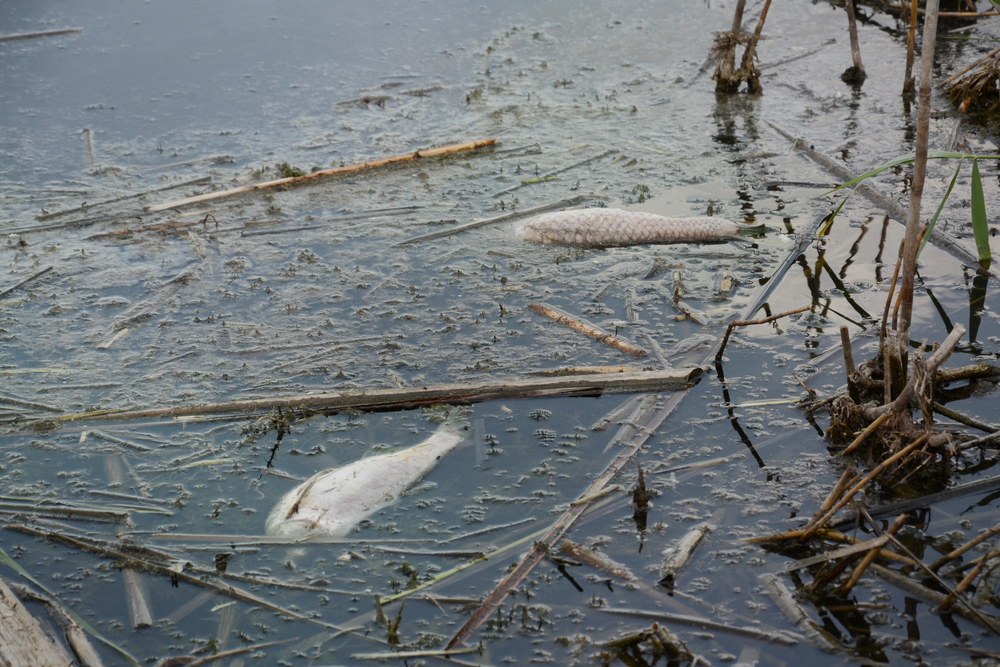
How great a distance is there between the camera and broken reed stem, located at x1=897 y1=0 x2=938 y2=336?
369 centimetres

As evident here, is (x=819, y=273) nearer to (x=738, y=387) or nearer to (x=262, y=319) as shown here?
(x=738, y=387)

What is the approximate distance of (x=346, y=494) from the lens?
4156mm

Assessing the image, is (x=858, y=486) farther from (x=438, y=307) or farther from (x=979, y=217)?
(x=438, y=307)

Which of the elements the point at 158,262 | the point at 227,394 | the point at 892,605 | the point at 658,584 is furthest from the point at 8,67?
the point at 892,605

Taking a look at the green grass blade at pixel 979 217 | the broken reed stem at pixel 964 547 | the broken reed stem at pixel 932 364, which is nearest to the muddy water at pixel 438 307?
the broken reed stem at pixel 964 547

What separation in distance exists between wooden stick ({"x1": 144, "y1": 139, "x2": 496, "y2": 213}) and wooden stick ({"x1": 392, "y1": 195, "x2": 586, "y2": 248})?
5.26ft

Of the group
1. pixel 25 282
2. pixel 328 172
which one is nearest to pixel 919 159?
pixel 328 172

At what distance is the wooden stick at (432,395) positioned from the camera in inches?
191

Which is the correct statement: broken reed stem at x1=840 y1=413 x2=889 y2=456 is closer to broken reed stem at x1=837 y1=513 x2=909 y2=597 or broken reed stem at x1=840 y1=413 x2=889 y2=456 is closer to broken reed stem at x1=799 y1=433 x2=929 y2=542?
broken reed stem at x1=799 y1=433 x2=929 y2=542

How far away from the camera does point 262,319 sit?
231 inches

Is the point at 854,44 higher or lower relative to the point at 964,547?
higher

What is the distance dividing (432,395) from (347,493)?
0.94 metres

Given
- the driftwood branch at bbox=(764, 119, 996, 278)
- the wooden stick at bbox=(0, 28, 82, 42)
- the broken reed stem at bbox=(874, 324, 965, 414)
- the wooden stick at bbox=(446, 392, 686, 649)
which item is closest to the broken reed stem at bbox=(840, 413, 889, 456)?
the broken reed stem at bbox=(874, 324, 965, 414)

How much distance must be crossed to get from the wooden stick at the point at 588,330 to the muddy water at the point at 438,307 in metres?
0.08
